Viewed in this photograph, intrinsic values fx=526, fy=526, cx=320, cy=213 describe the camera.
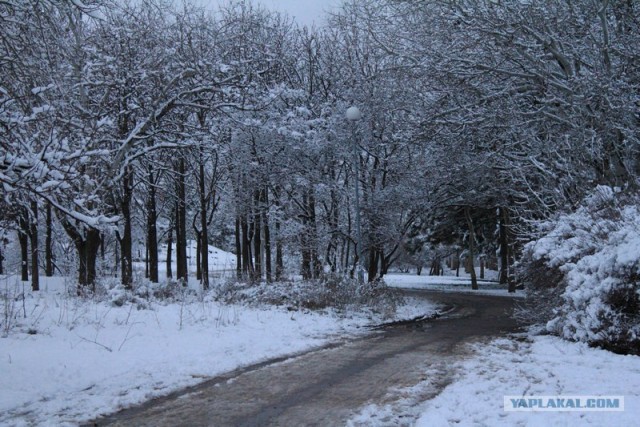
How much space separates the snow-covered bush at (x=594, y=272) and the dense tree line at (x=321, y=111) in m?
1.31

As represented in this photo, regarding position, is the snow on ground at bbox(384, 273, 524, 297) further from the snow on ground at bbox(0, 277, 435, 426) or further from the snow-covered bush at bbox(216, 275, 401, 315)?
the snow on ground at bbox(0, 277, 435, 426)

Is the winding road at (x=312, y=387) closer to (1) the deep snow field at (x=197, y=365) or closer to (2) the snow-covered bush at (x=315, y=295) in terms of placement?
(1) the deep snow field at (x=197, y=365)

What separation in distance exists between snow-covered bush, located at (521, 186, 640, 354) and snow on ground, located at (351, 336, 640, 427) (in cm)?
39

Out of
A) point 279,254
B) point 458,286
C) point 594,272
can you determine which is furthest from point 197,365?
point 458,286

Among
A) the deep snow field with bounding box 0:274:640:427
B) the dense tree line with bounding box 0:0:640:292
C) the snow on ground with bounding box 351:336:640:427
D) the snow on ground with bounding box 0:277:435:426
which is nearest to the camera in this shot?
the snow on ground with bounding box 351:336:640:427

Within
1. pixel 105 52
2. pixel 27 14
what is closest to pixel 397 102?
pixel 105 52

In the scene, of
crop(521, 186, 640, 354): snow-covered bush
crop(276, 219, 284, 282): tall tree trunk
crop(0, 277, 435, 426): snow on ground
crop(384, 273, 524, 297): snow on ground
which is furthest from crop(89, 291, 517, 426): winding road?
crop(384, 273, 524, 297): snow on ground

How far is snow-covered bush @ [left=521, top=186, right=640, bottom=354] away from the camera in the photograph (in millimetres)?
7711

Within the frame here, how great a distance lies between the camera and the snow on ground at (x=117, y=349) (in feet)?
19.2

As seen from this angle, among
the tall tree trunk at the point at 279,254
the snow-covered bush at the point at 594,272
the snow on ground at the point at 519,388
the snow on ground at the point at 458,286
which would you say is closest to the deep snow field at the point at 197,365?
the snow on ground at the point at 519,388

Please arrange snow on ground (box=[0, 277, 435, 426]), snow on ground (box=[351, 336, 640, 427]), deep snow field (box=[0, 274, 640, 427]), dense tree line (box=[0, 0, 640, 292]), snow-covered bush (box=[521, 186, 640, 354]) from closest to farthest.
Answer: snow on ground (box=[351, 336, 640, 427]) < deep snow field (box=[0, 274, 640, 427]) < snow on ground (box=[0, 277, 435, 426]) < dense tree line (box=[0, 0, 640, 292]) < snow-covered bush (box=[521, 186, 640, 354])

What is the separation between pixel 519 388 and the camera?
5.96 metres

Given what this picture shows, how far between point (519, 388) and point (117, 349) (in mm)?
5623

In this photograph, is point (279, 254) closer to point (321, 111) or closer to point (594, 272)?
point (321, 111)
